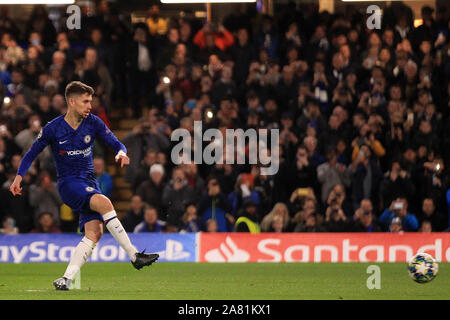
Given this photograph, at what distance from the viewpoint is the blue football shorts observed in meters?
10.9

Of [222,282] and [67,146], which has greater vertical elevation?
[67,146]

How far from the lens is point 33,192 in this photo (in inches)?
734

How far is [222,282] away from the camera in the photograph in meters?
12.5

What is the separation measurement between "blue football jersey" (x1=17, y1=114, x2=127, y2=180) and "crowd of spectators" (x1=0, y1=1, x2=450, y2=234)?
6545 millimetres

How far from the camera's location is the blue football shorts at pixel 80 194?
10.9m

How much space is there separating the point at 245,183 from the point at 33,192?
3.87 m

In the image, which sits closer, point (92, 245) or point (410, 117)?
point (92, 245)

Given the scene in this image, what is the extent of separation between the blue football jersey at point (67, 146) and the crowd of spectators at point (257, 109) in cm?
654

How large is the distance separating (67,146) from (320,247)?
698 centimetres

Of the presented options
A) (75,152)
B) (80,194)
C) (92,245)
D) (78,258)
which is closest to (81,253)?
(78,258)

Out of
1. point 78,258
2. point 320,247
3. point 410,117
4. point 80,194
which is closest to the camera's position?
point 78,258

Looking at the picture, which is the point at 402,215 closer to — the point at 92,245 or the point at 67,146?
the point at 92,245

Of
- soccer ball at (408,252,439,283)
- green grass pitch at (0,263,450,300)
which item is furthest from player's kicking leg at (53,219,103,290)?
soccer ball at (408,252,439,283)

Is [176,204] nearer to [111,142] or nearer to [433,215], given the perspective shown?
[433,215]
